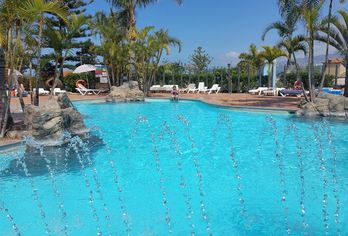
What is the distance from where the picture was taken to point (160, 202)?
17.6ft

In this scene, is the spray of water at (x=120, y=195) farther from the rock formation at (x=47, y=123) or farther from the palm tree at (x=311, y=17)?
the palm tree at (x=311, y=17)

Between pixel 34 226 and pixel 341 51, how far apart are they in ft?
49.7

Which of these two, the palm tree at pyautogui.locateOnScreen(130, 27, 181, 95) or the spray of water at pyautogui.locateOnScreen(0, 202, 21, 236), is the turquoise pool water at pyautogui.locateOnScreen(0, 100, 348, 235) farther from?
the palm tree at pyautogui.locateOnScreen(130, 27, 181, 95)

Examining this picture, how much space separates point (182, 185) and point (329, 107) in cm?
990

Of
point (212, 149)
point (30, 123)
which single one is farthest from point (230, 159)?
point (30, 123)

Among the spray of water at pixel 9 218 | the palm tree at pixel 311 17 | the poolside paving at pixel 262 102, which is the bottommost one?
the spray of water at pixel 9 218

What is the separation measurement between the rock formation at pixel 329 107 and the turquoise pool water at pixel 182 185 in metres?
2.81

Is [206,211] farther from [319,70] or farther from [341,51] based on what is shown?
[319,70]

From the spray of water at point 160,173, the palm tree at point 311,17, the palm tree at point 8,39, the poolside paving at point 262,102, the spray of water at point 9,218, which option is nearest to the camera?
the spray of water at point 9,218

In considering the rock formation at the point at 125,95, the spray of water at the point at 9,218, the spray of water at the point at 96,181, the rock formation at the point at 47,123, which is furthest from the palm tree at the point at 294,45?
the spray of water at the point at 9,218

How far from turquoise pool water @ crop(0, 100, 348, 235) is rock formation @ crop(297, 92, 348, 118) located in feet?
9.22

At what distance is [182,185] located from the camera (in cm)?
613

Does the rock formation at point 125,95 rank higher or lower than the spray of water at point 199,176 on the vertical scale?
higher

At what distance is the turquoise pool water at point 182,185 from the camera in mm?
4598
